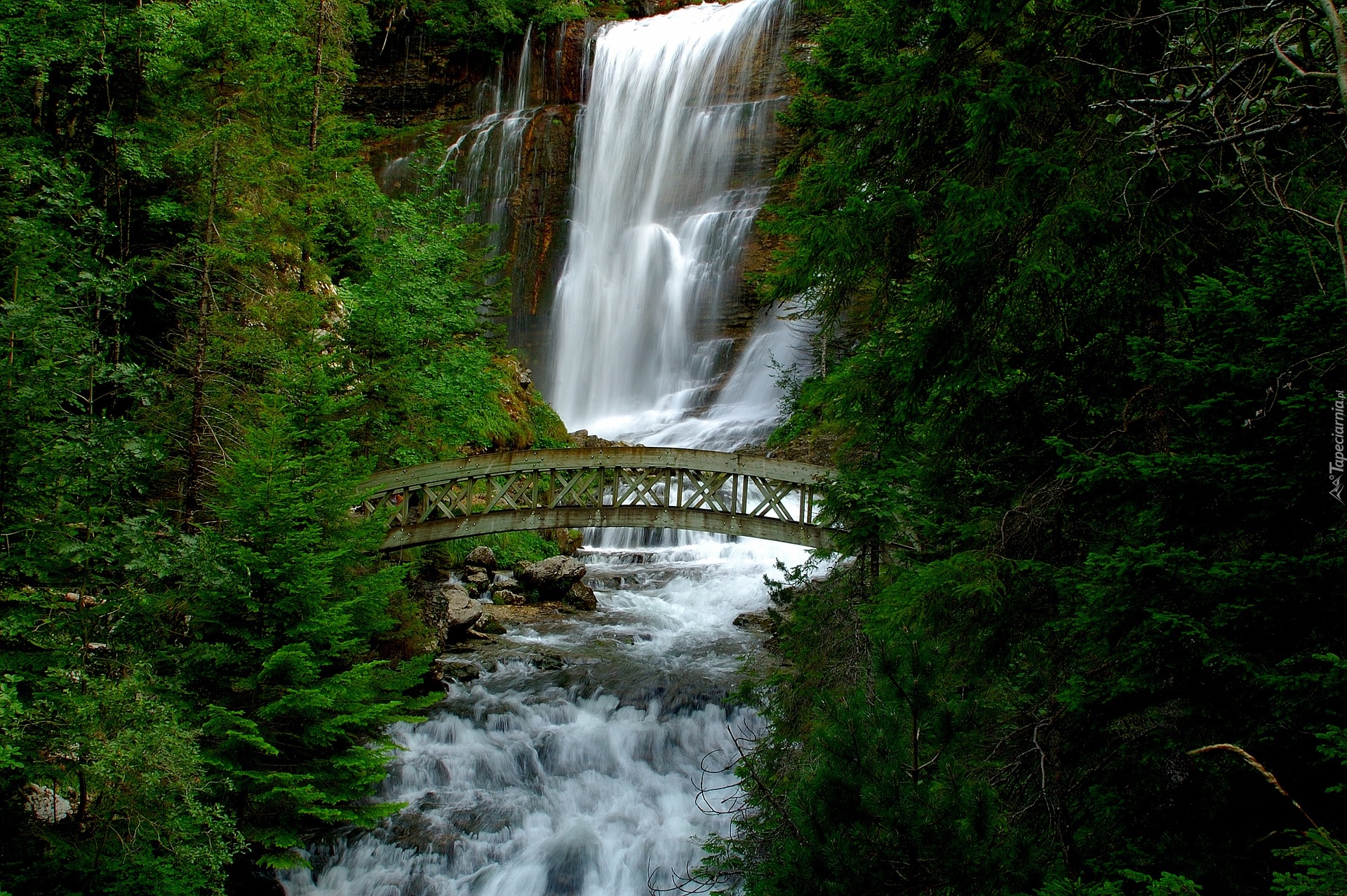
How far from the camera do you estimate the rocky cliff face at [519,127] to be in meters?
33.6

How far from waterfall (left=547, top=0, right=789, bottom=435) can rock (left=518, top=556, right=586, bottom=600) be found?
10.6m

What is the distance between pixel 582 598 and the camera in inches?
680

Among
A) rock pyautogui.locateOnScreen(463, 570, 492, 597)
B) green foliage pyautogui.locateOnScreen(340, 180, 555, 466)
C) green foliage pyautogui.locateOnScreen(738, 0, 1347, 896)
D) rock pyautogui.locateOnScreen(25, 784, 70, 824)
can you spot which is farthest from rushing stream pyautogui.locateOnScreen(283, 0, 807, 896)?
green foliage pyautogui.locateOnScreen(340, 180, 555, 466)

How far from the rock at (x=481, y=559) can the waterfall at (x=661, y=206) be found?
1027 cm

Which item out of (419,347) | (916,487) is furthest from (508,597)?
(916,487)

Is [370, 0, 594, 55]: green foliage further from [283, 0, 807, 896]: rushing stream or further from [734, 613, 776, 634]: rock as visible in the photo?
[734, 613, 776, 634]: rock

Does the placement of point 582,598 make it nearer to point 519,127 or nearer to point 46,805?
point 46,805

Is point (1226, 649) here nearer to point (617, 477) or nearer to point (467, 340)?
point (617, 477)

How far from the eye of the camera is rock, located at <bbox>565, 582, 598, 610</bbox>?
56.3 ft

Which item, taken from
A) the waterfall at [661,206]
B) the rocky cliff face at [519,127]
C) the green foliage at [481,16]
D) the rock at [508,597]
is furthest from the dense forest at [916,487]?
the green foliage at [481,16]

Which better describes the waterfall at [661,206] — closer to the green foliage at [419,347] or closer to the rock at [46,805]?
the green foliage at [419,347]

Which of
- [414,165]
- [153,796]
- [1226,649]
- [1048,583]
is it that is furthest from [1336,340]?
[414,165]

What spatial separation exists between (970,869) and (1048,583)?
165 cm

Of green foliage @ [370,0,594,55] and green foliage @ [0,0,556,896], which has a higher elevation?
green foliage @ [370,0,594,55]
